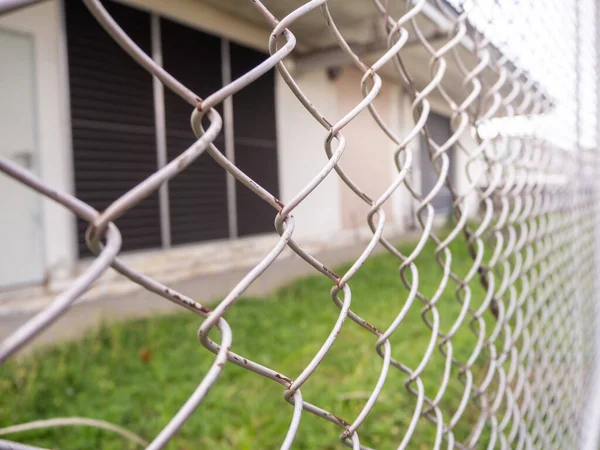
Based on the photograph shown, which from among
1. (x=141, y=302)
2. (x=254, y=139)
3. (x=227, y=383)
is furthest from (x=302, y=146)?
(x=227, y=383)

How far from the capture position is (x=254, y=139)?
4293mm

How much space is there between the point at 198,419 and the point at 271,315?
1.52 m

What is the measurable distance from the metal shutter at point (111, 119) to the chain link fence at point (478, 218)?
2373mm

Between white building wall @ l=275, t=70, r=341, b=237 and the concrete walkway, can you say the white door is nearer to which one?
the concrete walkway

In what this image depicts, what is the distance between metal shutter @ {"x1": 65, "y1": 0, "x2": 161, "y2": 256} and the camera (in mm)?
2992

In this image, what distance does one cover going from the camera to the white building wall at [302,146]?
4.41 meters

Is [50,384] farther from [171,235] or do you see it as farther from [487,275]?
[487,275]

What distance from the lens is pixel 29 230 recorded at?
2789 mm

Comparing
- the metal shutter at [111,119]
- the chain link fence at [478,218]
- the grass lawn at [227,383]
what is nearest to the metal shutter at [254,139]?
the metal shutter at [111,119]

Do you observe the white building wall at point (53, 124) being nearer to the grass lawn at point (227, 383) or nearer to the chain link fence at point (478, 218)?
the grass lawn at point (227, 383)

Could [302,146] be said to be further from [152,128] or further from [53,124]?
[53,124]

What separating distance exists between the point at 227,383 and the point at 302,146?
2.97 metres

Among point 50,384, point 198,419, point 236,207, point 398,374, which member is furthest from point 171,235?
point 398,374

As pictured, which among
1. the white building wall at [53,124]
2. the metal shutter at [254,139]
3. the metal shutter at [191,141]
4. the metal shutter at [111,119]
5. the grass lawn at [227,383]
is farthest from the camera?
the metal shutter at [254,139]
